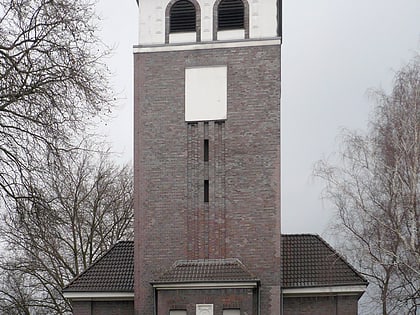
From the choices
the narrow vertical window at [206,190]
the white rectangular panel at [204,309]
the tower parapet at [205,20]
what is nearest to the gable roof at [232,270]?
the white rectangular panel at [204,309]

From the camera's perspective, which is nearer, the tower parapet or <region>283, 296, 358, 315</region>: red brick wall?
<region>283, 296, 358, 315</region>: red brick wall

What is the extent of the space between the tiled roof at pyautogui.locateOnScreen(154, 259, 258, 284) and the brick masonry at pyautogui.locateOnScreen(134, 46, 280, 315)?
0.23m

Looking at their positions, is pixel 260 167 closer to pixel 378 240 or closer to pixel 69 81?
pixel 378 240

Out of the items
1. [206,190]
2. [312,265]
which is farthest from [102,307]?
[312,265]

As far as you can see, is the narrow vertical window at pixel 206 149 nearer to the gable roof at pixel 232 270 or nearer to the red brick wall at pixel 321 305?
the gable roof at pixel 232 270

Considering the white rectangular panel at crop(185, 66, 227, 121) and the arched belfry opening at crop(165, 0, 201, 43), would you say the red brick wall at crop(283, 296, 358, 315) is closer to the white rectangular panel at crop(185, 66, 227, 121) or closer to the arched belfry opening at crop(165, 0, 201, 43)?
the white rectangular panel at crop(185, 66, 227, 121)

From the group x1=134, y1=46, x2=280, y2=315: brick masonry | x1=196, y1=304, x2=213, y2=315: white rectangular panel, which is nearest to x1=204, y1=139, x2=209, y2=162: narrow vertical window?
x1=134, y1=46, x2=280, y2=315: brick masonry

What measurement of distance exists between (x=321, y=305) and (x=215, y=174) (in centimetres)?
537

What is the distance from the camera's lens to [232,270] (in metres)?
24.0

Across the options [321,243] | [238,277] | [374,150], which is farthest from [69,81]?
[321,243]

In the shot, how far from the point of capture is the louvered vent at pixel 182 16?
25.6 meters

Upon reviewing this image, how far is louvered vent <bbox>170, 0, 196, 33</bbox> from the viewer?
25.6 meters

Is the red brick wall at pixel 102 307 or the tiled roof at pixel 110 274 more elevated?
the tiled roof at pixel 110 274

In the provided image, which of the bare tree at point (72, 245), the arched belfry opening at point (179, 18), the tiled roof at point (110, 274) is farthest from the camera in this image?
the bare tree at point (72, 245)
